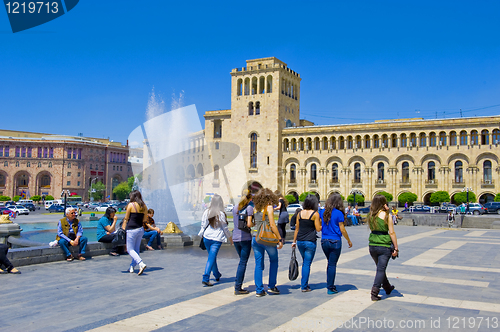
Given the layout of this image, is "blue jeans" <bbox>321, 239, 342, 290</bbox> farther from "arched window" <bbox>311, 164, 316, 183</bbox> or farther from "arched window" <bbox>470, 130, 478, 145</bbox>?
"arched window" <bbox>311, 164, 316, 183</bbox>

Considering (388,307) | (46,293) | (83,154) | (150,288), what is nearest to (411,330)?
(388,307)

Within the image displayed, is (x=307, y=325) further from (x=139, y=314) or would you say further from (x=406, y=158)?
(x=406, y=158)

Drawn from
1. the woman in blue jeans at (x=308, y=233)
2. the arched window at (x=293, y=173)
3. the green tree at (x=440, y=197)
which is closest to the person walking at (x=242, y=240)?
the woman in blue jeans at (x=308, y=233)

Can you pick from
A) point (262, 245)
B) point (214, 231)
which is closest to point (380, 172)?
point (214, 231)

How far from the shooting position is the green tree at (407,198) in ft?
165

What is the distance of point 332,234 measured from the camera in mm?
7043

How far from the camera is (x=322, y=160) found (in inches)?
2270

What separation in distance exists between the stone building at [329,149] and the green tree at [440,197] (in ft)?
6.59

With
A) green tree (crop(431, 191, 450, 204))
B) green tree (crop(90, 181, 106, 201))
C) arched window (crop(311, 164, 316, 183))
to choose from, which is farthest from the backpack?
green tree (crop(90, 181, 106, 201))

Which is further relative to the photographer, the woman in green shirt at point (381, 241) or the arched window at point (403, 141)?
the arched window at point (403, 141)

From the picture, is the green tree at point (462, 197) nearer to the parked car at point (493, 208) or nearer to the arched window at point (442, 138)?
the arched window at point (442, 138)

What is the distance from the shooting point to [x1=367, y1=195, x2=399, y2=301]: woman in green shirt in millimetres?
6730

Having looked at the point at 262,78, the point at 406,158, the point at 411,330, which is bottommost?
the point at 411,330

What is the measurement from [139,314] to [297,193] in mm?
53945
